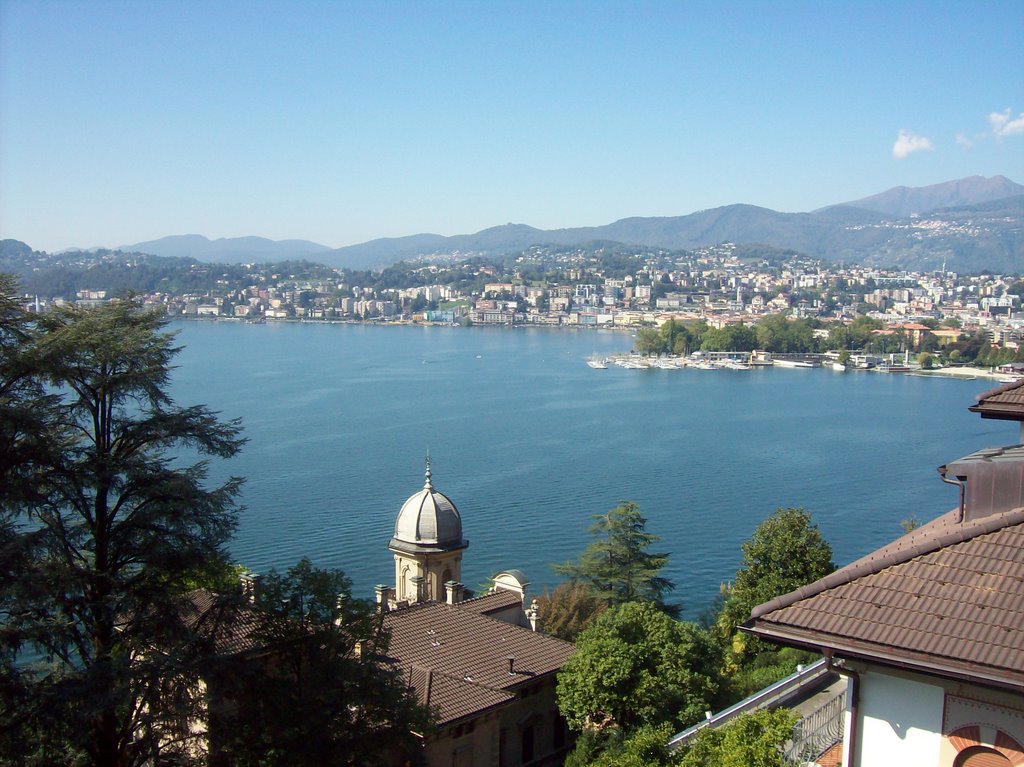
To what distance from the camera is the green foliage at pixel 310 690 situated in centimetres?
367

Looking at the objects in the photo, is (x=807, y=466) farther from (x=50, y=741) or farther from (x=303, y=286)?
(x=303, y=286)

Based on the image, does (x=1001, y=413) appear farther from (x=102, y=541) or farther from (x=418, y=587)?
(x=418, y=587)

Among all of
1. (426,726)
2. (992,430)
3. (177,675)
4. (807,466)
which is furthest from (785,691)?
(992,430)

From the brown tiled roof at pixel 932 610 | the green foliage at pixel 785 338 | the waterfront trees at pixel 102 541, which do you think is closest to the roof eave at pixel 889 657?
the brown tiled roof at pixel 932 610

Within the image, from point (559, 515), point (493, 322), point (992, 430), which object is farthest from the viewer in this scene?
point (493, 322)

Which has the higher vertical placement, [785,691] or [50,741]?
[50,741]

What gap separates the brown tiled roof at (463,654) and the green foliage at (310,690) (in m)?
1.15

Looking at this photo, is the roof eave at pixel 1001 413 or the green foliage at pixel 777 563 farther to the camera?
the green foliage at pixel 777 563

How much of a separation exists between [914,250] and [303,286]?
120 metres

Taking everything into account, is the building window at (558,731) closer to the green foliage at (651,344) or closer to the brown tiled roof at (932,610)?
the brown tiled roof at (932,610)

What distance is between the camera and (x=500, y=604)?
7.17m

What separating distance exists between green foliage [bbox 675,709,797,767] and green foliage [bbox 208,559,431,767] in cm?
152

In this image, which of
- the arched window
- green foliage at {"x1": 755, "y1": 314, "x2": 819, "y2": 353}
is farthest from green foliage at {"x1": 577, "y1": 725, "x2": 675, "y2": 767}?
green foliage at {"x1": 755, "y1": 314, "x2": 819, "y2": 353}

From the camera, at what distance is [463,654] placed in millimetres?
5969
